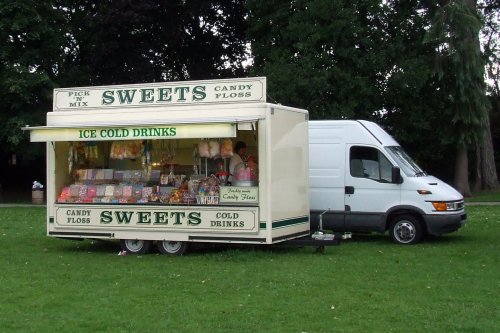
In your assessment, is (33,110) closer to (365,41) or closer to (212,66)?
(212,66)

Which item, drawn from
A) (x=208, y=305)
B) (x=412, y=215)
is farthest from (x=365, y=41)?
(x=208, y=305)

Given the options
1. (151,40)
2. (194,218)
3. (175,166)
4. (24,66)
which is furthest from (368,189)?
(151,40)

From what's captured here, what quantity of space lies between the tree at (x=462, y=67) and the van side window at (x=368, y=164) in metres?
17.8

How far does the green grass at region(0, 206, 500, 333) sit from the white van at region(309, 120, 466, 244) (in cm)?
49

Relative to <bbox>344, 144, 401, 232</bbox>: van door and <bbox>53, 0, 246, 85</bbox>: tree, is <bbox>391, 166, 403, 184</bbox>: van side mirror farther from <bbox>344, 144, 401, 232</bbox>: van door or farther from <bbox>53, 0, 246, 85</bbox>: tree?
<bbox>53, 0, 246, 85</bbox>: tree

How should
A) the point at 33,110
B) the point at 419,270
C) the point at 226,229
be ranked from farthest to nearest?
the point at 33,110, the point at 226,229, the point at 419,270

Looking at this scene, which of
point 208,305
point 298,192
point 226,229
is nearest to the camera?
point 208,305

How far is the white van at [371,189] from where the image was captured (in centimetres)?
1414

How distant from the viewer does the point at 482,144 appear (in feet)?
108

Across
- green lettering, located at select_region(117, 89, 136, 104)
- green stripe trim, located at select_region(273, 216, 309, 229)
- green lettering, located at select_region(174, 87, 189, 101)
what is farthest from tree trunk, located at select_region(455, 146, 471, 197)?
green lettering, located at select_region(117, 89, 136, 104)

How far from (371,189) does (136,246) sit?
4991 mm

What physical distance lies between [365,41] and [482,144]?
760 centimetres

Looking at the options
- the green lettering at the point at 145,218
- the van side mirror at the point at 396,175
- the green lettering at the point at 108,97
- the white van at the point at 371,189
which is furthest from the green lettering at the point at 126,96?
the van side mirror at the point at 396,175

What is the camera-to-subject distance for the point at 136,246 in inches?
533
